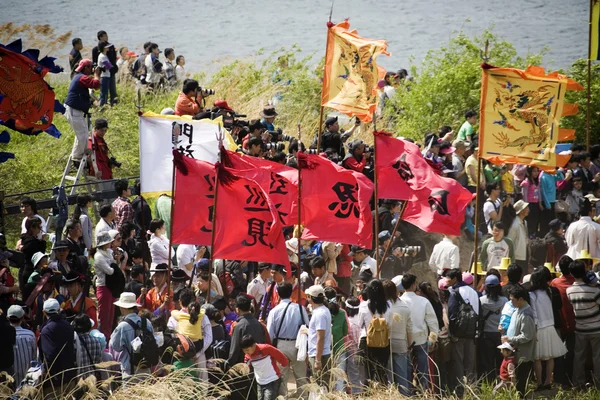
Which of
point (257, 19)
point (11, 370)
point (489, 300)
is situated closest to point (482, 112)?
point (489, 300)

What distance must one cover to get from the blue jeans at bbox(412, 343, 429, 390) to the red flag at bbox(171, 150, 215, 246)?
2.69 m

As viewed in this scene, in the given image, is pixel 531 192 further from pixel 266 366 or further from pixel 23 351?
pixel 23 351

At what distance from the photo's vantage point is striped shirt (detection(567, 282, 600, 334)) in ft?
40.4

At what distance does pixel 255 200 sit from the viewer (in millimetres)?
11781

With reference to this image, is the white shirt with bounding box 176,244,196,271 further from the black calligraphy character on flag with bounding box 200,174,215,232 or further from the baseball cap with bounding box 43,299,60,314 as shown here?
the baseball cap with bounding box 43,299,60,314

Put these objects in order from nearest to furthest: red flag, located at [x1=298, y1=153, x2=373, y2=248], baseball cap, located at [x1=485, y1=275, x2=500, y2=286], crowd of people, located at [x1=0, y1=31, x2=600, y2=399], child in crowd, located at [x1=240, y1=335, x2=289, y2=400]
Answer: crowd of people, located at [x1=0, y1=31, x2=600, y2=399] < child in crowd, located at [x1=240, y1=335, x2=289, y2=400] < baseball cap, located at [x1=485, y1=275, x2=500, y2=286] < red flag, located at [x1=298, y1=153, x2=373, y2=248]

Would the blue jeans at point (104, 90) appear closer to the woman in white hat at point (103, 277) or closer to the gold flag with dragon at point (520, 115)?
the woman in white hat at point (103, 277)

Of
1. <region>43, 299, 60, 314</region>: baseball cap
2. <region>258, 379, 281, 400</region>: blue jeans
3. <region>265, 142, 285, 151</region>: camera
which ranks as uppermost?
<region>43, 299, 60, 314</region>: baseball cap

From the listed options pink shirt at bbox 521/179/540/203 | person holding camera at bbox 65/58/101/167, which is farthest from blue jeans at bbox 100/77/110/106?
pink shirt at bbox 521/179/540/203

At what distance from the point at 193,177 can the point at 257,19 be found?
53.1 m

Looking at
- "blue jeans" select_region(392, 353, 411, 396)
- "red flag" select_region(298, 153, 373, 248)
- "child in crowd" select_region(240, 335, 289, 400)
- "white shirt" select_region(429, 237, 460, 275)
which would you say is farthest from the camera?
"white shirt" select_region(429, 237, 460, 275)

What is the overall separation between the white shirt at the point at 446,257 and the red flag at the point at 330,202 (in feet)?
6.69

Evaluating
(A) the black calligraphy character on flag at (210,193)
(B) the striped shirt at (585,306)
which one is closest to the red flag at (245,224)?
(A) the black calligraphy character on flag at (210,193)

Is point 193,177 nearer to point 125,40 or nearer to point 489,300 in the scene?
point 489,300
